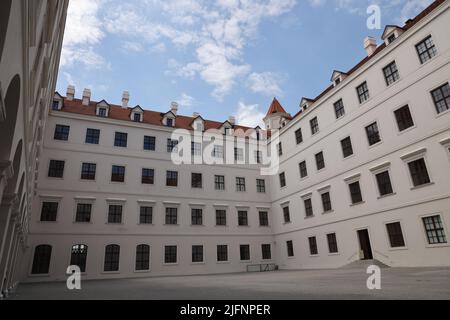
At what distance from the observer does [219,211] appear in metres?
31.3

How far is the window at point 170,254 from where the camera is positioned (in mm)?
27517

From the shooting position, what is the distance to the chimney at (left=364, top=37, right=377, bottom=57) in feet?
83.1

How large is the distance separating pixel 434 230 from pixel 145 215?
22.6m

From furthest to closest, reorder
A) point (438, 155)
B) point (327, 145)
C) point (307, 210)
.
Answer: point (307, 210)
point (327, 145)
point (438, 155)

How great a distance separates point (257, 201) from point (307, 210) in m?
6.77

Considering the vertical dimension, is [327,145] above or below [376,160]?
above

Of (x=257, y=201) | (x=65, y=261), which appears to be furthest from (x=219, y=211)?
(x=65, y=261)

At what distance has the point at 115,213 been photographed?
88.6 ft

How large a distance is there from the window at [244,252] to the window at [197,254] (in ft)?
14.2

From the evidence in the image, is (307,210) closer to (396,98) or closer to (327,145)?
(327,145)

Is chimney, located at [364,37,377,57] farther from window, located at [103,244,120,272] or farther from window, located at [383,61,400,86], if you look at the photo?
window, located at [103,244,120,272]

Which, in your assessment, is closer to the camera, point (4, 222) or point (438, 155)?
point (4, 222)

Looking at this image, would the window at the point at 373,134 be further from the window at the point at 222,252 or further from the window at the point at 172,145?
A: the window at the point at 172,145

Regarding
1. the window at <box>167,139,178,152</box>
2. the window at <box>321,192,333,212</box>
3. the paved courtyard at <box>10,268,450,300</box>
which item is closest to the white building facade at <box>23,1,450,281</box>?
the window at <box>321,192,333,212</box>
